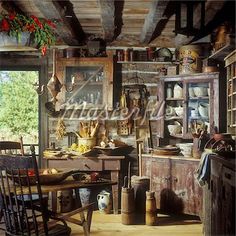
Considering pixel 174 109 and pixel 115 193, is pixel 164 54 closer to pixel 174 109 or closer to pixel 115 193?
pixel 174 109

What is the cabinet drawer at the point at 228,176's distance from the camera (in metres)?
2.84

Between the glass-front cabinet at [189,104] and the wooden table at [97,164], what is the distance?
0.89m

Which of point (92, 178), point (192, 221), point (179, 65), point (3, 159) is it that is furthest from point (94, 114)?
point (3, 159)

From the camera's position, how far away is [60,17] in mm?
4582

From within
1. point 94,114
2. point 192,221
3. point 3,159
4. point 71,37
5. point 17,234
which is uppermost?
point 71,37

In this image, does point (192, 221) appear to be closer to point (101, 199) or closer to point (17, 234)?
point (101, 199)

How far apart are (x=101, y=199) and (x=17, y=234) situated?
9.40 ft

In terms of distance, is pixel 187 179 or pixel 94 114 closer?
pixel 187 179

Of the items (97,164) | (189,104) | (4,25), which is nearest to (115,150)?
(97,164)

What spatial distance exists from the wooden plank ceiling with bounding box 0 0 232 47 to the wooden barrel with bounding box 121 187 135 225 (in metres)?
2.23

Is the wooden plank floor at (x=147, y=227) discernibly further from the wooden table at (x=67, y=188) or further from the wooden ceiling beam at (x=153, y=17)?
the wooden ceiling beam at (x=153, y=17)

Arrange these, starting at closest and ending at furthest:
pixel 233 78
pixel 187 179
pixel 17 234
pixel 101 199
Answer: pixel 17 234 < pixel 233 78 < pixel 187 179 < pixel 101 199

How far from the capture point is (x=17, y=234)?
2859 mm

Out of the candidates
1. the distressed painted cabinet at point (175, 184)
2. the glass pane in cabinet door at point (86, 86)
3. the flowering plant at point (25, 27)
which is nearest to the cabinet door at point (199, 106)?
the distressed painted cabinet at point (175, 184)
